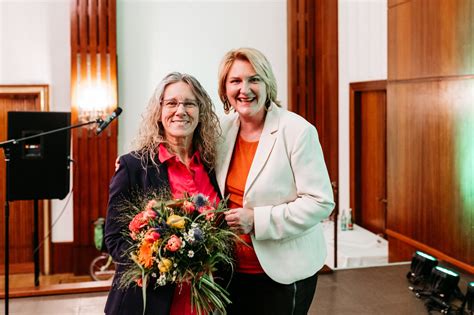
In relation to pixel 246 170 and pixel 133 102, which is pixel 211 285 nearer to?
pixel 246 170

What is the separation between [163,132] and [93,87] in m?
4.82

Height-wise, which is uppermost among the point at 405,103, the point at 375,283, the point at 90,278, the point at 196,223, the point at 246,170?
the point at 405,103

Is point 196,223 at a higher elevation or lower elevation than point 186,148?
lower

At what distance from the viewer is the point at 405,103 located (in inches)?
189

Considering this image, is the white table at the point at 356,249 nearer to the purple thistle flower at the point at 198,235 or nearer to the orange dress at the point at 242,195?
the orange dress at the point at 242,195

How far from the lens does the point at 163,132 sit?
203 cm

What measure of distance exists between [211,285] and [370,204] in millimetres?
6084

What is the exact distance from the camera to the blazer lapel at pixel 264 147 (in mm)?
1970

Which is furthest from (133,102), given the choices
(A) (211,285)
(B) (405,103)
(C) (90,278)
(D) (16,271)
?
(A) (211,285)

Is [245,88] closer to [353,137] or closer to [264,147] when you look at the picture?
[264,147]

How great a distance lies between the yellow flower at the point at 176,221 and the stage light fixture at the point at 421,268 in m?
2.57

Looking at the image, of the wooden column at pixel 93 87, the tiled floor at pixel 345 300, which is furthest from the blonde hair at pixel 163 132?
the wooden column at pixel 93 87

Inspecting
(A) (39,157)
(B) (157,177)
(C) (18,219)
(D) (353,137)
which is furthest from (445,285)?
(C) (18,219)

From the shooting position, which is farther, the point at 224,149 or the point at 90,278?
the point at 90,278
